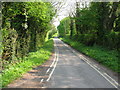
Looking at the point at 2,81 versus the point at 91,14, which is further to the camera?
the point at 91,14

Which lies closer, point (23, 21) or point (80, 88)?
point (80, 88)

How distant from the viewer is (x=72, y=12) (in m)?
56.1

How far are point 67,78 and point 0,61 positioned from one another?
5.18m

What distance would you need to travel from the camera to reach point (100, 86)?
34.4ft

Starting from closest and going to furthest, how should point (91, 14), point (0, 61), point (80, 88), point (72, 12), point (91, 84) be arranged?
Answer: point (80, 88) → point (91, 84) → point (0, 61) → point (91, 14) → point (72, 12)

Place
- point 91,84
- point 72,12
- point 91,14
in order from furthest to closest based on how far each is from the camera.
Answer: point 72,12
point 91,14
point 91,84

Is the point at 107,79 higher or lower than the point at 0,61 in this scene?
lower

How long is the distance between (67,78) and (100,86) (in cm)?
271

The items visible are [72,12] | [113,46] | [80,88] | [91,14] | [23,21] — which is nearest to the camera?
[80,88]

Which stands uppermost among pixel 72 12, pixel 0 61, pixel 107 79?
pixel 72 12

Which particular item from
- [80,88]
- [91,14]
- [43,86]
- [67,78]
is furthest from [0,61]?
[91,14]

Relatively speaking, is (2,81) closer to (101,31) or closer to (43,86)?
(43,86)

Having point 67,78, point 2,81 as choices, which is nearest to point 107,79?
point 67,78

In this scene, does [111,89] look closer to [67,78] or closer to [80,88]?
[80,88]
